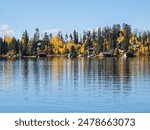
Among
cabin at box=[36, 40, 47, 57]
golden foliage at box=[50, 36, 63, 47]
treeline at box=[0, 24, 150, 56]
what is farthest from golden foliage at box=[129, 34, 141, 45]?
cabin at box=[36, 40, 47, 57]

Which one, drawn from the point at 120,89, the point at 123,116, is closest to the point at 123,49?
the point at 120,89

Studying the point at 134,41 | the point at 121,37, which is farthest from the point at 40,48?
the point at 134,41

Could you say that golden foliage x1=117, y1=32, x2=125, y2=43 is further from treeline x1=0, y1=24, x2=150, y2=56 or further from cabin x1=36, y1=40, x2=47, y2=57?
cabin x1=36, y1=40, x2=47, y2=57

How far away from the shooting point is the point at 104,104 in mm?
14875

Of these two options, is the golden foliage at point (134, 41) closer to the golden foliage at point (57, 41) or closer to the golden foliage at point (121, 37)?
the golden foliage at point (121, 37)

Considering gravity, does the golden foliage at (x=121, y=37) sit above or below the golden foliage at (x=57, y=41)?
above

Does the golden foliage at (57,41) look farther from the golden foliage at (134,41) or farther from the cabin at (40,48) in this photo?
the golden foliage at (134,41)

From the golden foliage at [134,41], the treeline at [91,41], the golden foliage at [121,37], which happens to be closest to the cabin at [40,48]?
the treeline at [91,41]

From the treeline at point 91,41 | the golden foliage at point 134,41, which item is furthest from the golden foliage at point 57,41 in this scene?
the golden foliage at point 134,41

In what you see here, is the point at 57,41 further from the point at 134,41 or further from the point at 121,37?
the point at 134,41

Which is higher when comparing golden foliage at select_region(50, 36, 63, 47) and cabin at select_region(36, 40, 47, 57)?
golden foliage at select_region(50, 36, 63, 47)

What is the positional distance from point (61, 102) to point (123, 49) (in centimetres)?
3539

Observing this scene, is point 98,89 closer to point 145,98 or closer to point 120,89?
point 120,89

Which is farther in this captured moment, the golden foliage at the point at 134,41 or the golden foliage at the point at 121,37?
the golden foliage at the point at 134,41
